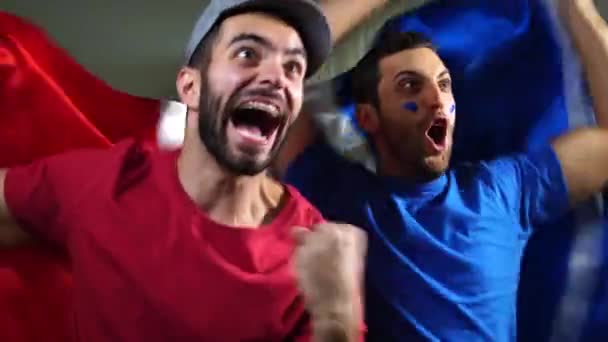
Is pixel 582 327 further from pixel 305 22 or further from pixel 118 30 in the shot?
pixel 118 30

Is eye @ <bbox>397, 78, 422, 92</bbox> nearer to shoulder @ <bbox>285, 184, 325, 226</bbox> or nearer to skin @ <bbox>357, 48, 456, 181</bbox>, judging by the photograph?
skin @ <bbox>357, 48, 456, 181</bbox>

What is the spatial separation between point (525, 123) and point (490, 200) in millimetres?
144

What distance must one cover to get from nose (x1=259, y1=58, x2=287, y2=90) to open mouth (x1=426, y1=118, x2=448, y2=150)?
0.63 ft

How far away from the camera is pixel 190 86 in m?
0.72

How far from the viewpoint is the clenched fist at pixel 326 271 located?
595 millimetres

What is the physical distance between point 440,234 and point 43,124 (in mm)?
394

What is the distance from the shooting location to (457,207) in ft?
2.64

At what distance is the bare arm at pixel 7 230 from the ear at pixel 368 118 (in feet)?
1.14

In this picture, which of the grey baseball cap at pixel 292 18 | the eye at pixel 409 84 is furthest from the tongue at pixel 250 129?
the eye at pixel 409 84

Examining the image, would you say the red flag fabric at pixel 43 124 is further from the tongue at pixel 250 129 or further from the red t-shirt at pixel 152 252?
the tongue at pixel 250 129

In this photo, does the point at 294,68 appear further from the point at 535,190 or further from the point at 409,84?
the point at 535,190

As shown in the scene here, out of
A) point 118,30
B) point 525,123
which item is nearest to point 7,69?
point 118,30

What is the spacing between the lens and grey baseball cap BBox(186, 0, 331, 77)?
706 mm

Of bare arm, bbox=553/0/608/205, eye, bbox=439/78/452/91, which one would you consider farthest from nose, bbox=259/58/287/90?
bare arm, bbox=553/0/608/205
